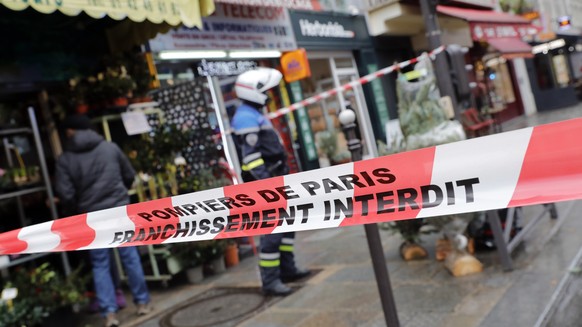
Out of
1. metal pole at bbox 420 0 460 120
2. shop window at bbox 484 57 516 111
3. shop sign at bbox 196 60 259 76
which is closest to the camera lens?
metal pole at bbox 420 0 460 120

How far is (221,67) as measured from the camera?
852cm

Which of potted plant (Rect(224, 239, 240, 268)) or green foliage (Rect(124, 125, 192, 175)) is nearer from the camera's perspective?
green foliage (Rect(124, 125, 192, 175))

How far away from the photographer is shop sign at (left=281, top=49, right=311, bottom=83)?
9.84 meters

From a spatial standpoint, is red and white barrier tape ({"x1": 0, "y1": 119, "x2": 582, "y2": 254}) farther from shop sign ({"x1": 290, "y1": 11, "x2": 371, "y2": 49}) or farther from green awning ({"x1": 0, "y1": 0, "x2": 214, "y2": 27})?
shop sign ({"x1": 290, "y1": 11, "x2": 371, "y2": 49})

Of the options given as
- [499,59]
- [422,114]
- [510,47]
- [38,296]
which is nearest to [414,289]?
[422,114]

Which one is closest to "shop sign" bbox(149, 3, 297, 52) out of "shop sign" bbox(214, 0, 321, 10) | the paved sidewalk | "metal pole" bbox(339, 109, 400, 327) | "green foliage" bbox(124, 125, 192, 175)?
"shop sign" bbox(214, 0, 321, 10)

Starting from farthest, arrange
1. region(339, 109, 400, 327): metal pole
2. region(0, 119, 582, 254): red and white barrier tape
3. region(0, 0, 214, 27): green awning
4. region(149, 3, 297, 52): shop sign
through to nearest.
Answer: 1. region(149, 3, 297, 52): shop sign
2. region(0, 0, 214, 27): green awning
3. region(339, 109, 400, 327): metal pole
4. region(0, 119, 582, 254): red and white barrier tape

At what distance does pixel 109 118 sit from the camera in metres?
5.77

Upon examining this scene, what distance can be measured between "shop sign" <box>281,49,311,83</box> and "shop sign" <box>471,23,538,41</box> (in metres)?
4.41

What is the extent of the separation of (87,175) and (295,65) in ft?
19.6

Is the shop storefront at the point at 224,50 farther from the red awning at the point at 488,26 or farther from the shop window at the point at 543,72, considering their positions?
the shop window at the point at 543,72

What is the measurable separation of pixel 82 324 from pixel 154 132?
7.70 ft

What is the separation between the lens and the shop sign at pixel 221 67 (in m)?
8.27

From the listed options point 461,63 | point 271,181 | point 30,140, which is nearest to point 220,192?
point 271,181
